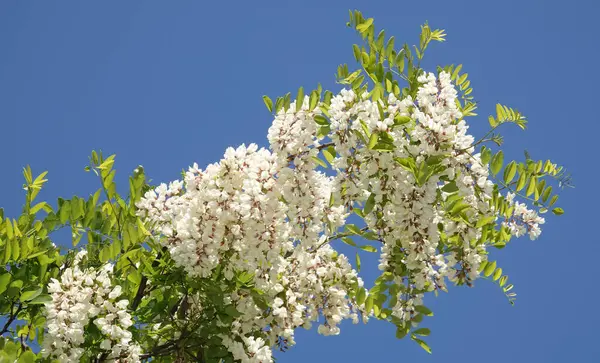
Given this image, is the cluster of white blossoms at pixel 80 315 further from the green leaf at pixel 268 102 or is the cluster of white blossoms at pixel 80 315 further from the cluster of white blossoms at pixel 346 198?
the green leaf at pixel 268 102

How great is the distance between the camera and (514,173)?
388 cm

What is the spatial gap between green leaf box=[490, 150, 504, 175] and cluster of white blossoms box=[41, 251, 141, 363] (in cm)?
193

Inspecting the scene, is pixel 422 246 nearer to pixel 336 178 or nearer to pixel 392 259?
pixel 392 259

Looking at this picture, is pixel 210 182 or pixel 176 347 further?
pixel 176 347

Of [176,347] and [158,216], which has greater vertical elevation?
[158,216]

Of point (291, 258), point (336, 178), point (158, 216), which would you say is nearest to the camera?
point (336, 178)

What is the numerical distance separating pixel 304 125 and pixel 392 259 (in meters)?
0.84

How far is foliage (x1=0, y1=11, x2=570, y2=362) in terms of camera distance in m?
3.76

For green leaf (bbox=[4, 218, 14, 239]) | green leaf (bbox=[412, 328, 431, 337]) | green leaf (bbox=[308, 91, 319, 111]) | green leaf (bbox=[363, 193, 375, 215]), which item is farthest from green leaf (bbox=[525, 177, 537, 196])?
green leaf (bbox=[4, 218, 14, 239])

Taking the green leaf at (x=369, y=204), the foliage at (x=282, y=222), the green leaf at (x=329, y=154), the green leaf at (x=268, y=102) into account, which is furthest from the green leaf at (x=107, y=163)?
the green leaf at (x=369, y=204)

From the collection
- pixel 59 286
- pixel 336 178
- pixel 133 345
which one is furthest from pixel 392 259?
pixel 59 286

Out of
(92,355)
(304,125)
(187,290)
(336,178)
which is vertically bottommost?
(92,355)

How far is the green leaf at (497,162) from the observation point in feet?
12.5

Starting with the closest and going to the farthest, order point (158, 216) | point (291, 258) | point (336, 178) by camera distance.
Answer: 1. point (336, 178)
2. point (158, 216)
3. point (291, 258)
